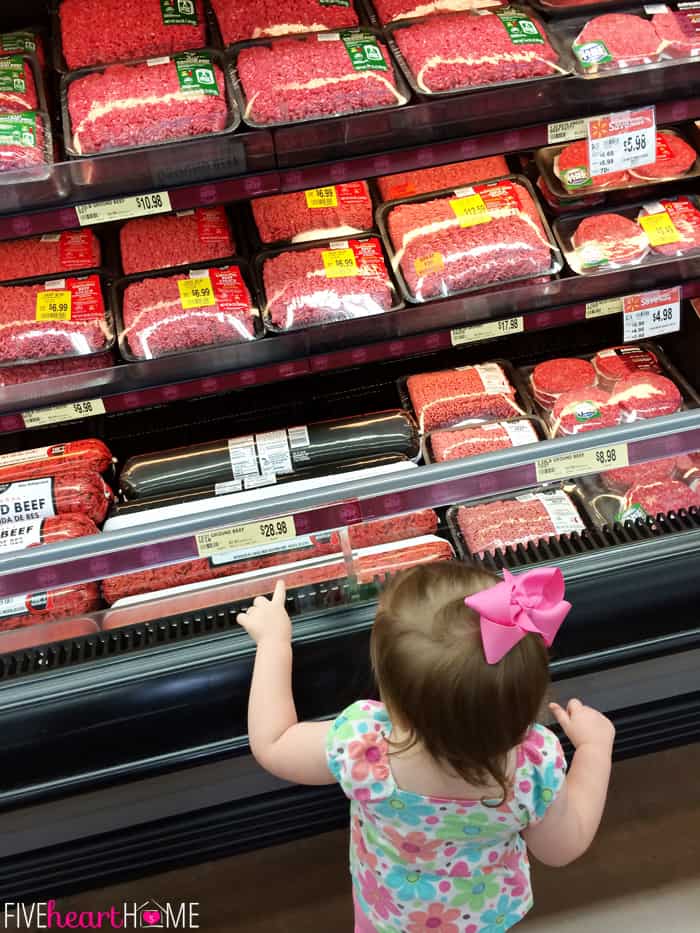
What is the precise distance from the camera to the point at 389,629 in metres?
1.18

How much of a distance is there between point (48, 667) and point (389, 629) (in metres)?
0.73

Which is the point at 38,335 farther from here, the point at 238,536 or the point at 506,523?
the point at 506,523

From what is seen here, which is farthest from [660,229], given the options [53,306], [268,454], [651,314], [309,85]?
[53,306]

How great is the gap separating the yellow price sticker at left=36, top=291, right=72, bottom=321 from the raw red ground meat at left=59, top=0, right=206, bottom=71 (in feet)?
1.51

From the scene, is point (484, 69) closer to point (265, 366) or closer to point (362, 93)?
point (362, 93)

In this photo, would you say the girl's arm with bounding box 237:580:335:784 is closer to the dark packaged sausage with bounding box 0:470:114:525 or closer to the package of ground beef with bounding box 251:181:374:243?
the dark packaged sausage with bounding box 0:470:114:525

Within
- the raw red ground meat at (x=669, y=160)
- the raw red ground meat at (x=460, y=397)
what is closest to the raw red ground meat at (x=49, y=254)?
the raw red ground meat at (x=460, y=397)

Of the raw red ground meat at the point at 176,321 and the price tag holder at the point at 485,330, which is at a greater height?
the raw red ground meat at the point at 176,321

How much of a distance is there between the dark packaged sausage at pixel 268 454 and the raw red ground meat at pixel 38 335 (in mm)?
303

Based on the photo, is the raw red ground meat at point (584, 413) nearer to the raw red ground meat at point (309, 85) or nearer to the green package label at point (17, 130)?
the raw red ground meat at point (309, 85)

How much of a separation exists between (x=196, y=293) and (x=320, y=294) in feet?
0.88

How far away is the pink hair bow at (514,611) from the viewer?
3.53 ft

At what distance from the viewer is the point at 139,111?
180cm

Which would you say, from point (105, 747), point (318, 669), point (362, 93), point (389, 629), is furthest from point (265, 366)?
point (389, 629)
